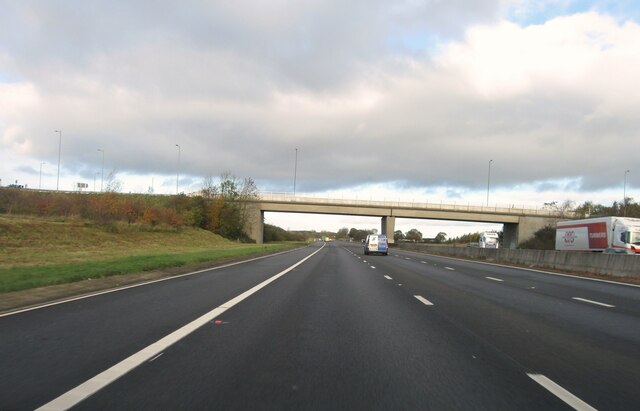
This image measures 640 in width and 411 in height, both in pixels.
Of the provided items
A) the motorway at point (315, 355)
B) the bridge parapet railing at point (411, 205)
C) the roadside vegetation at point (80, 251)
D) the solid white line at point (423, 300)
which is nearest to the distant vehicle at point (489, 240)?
the bridge parapet railing at point (411, 205)

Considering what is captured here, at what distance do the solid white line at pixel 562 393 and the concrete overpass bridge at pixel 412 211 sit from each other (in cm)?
7538

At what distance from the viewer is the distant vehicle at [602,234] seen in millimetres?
36281

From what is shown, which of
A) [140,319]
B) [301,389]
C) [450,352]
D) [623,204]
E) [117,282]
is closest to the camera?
[301,389]

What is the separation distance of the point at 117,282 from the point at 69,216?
122 feet

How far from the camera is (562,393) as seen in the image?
5230mm

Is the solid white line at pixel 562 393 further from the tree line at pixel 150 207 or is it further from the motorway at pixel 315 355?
the tree line at pixel 150 207

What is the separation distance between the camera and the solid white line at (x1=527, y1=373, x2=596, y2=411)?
4.82 meters

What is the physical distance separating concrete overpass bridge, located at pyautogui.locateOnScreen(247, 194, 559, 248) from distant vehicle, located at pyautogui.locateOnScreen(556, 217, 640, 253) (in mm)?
38411

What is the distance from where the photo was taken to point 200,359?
6.38 metres

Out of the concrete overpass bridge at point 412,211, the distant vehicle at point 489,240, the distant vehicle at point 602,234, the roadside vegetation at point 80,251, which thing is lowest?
the roadside vegetation at point 80,251

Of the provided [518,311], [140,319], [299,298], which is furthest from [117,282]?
[518,311]

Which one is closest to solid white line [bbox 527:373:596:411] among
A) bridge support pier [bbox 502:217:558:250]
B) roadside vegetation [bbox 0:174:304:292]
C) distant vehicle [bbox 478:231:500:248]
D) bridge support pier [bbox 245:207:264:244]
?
roadside vegetation [bbox 0:174:304:292]

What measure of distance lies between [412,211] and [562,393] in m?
79.8

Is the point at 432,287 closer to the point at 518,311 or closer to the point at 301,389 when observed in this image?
the point at 518,311
